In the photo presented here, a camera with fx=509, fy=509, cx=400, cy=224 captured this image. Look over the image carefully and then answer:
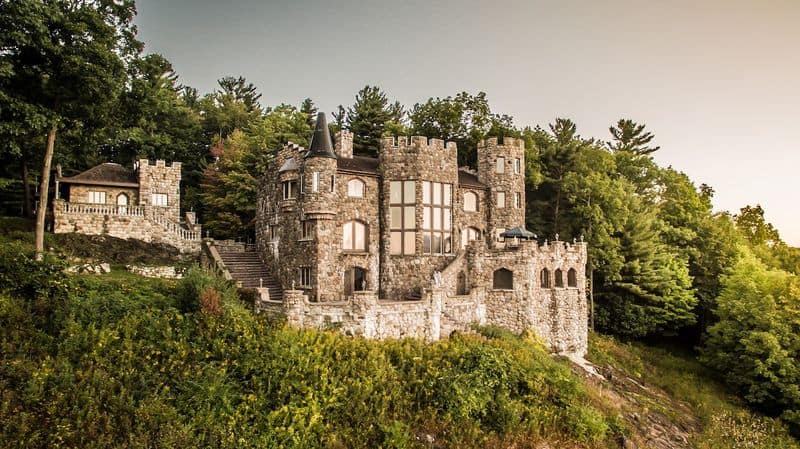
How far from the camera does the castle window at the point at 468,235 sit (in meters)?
29.3

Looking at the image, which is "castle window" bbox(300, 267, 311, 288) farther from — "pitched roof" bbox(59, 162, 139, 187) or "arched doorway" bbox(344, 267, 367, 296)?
"pitched roof" bbox(59, 162, 139, 187)

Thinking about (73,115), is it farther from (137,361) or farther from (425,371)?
(425,371)

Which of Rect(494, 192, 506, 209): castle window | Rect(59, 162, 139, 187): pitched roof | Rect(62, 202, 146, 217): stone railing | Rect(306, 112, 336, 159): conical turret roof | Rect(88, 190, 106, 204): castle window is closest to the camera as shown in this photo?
Rect(306, 112, 336, 159): conical turret roof

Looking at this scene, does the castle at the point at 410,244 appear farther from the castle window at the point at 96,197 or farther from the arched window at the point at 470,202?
the castle window at the point at 96,197

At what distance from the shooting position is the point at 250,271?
2806 cm

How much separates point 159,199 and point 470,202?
1904cm

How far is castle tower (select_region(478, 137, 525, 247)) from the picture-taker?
30031 mm

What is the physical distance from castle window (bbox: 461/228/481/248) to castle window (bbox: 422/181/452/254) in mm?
1181

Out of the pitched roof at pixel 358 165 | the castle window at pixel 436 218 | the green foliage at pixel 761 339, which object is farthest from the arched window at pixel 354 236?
the green foliage at pixel 761 339

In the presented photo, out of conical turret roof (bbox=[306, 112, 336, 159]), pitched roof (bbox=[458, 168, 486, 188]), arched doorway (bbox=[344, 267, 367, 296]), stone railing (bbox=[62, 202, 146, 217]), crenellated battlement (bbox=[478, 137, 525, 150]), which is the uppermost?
crenellated battlement (bbox=[478, 137, 525, 150])

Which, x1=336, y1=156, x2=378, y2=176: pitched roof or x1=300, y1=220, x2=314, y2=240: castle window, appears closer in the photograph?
x1=300, y1=220, x2=314, y2=240: castle window

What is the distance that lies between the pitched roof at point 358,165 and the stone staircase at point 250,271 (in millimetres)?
7225

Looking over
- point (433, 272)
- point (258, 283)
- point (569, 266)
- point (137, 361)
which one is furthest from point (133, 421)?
point (569, 266)

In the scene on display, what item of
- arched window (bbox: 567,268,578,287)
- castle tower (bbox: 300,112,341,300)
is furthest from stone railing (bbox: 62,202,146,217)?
arched window (bbox: 567,268,578,287)
